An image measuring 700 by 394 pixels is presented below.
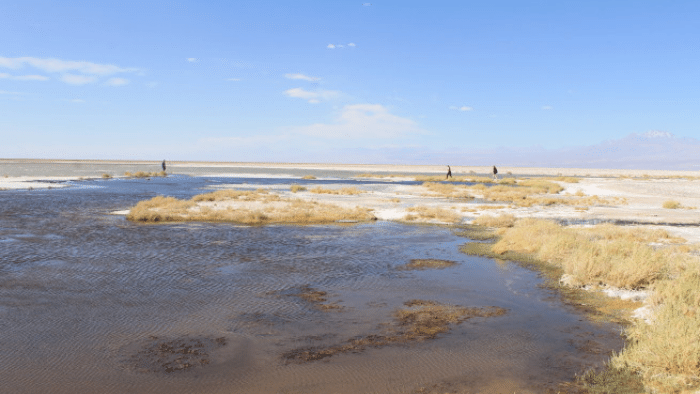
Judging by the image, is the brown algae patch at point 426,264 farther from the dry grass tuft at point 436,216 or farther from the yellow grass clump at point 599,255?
the dry grass tuft at point 436,216

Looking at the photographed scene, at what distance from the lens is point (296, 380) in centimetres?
675

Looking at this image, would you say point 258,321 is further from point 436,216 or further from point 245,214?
point 436,216

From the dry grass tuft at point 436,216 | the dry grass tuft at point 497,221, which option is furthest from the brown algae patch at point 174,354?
the dry grass tuft at point 436,216

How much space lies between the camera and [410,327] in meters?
8.97

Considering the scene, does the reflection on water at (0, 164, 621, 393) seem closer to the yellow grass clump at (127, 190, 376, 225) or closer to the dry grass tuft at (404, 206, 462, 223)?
the yellow grass clump at (127, 190, 376, 225)

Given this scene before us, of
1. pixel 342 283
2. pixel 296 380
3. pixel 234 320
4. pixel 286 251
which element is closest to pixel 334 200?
pixel 286 251

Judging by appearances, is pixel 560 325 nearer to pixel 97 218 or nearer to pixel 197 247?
pixel 197 247

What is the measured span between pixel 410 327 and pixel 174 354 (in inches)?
160

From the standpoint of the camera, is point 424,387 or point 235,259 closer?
point 424,387

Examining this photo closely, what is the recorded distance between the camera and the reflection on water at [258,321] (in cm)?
685

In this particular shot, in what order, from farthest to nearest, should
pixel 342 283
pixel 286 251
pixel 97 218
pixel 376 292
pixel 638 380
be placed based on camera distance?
pixel 97 218, pixel 286 251, pixel 342 283, pixel 376 292, pixel 638 380

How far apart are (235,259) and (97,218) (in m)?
13.4

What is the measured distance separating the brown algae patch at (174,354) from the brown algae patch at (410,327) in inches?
50.6

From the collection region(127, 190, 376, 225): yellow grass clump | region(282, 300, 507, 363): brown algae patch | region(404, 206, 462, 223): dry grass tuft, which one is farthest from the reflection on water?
region(404, 206, 462, 223): dry grass tuft
